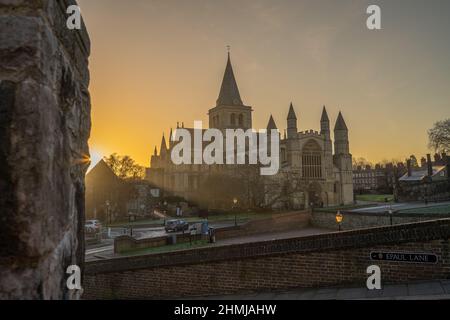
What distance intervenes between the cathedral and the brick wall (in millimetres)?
38685

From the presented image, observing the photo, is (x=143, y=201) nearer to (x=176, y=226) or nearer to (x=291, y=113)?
(x=291, y=113)

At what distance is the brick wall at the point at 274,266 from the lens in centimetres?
939

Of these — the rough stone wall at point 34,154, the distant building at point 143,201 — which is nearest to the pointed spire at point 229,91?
the distant building at point 143,201

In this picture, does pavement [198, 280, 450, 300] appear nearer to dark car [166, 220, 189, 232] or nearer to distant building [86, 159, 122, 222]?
dark car [166, 220, 189, 232]

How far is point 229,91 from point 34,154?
3282 inches

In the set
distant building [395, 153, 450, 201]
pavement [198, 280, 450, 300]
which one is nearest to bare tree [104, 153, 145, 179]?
distant building [395, 153, 450, 201]

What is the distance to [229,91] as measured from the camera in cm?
8300

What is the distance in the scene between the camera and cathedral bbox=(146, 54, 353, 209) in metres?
60.0

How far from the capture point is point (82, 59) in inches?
80.0

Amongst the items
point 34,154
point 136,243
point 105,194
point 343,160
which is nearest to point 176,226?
point 136,243

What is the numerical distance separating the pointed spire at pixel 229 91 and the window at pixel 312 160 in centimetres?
2078

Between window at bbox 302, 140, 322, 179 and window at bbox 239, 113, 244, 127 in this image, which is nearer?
A: window at bbox 302, 140, 322, 179
